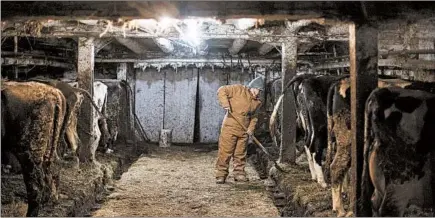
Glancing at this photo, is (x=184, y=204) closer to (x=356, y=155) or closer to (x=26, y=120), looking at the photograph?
(x=26, y=120)

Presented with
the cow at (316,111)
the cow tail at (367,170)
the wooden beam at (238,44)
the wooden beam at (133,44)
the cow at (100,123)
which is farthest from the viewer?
the wooden beam at (238,44)

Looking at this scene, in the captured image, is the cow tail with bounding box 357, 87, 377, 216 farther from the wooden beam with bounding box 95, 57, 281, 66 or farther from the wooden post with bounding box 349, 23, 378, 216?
the wooden beam with bounding box 95, 57, 281, 66

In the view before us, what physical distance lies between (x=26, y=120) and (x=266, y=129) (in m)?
10.9

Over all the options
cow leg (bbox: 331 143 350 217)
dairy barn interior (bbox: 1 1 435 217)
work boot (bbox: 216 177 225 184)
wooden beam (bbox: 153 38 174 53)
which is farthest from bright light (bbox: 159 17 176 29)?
wooden beam (bbox: 153 38 174 53)

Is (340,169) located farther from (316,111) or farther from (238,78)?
(238,78)

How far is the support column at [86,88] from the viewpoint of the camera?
Result: 10812mm

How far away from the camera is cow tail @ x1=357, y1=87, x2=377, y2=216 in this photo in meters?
5.42

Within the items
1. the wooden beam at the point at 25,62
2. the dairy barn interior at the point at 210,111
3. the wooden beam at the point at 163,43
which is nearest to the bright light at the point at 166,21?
the dairy barn interior at the point at 210,111

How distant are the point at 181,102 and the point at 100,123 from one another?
18.4ft

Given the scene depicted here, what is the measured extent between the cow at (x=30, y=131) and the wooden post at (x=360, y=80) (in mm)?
3732

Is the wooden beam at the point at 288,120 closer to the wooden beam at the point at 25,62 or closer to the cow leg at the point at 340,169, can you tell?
the cow leg at the point at 340,169

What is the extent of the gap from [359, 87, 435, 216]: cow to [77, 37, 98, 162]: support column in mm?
6624

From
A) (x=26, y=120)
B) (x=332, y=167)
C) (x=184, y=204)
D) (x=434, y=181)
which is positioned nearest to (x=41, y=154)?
(x=26, y=120)

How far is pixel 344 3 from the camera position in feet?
17.4
